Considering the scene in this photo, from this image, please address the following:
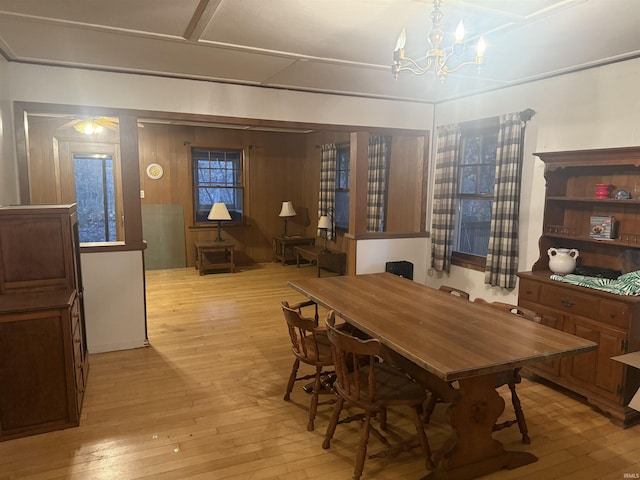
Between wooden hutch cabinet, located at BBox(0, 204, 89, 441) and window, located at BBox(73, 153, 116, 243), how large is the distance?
459 cm

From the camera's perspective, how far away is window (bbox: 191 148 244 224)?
7.71 m

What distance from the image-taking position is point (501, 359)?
1.90m

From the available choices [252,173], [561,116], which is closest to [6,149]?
[561,116]

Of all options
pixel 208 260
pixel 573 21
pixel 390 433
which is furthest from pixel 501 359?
pixel 208 260

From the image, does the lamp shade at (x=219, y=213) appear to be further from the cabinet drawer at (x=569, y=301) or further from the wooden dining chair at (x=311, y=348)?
the cabinet drawer at (x=569, y=301)

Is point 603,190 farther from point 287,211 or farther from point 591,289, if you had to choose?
point 287,211

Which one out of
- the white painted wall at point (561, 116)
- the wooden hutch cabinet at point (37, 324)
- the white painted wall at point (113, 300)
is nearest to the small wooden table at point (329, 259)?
the white painted wall at point (561, 116)

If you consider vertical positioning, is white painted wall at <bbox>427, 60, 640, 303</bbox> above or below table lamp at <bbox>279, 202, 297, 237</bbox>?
above

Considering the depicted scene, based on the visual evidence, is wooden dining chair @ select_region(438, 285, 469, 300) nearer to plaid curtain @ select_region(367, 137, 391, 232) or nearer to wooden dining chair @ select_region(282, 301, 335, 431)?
wooden dining chair @ select_region(282, 301, 335, 431)

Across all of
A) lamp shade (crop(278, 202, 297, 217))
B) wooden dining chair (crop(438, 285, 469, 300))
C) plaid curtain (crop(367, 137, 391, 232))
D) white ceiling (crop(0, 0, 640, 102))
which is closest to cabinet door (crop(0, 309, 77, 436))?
white ceiling (crop(0, 0, 640, 102))

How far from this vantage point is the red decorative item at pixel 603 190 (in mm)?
3270

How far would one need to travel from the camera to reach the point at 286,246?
26.5 feet

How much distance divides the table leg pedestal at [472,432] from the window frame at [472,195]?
8.34 feet

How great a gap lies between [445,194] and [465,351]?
10.6 feet
